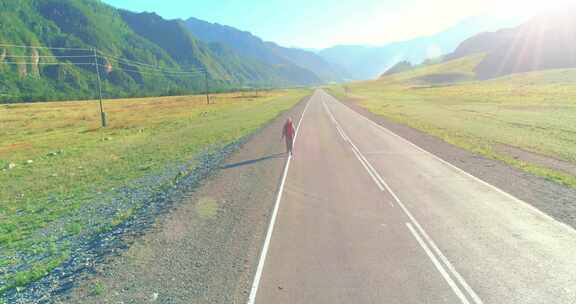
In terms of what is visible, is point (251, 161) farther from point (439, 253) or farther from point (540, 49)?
point (540, 49)

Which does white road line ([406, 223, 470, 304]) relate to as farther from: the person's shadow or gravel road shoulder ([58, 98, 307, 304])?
the person's shadow

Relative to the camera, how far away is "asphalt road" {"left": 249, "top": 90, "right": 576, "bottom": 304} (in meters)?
5.68

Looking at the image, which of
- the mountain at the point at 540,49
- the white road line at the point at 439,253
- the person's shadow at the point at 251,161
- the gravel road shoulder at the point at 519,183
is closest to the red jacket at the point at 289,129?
the person's shadow at the point at 251,161

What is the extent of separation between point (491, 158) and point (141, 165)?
733 inches

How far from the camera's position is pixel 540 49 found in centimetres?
15862

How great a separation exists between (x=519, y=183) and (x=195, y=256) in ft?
39.2

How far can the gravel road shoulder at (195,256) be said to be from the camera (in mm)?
5688

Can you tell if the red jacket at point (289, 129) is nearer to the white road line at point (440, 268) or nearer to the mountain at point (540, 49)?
the white road line at point (440, 268)

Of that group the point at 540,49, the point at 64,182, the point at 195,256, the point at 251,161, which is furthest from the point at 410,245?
the point at 540,49

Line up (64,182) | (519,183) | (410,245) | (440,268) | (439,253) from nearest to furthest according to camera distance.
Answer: (440,268) → (439,253) → (410,245) → (519,183) → (64,182)

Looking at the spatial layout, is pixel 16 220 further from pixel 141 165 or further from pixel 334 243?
pixel 334 243

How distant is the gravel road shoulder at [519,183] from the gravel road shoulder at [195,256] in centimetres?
839

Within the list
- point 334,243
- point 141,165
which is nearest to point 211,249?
point 334,243

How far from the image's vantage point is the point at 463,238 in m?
7.66
